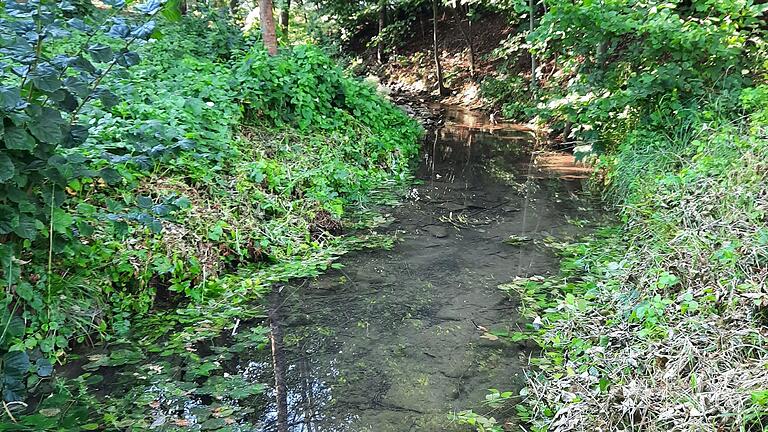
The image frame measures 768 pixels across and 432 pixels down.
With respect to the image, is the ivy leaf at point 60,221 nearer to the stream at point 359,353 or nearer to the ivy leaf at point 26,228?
the ivy leaf at point 26,228

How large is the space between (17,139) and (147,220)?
0.82 m

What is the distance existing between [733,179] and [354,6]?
23.0 meters

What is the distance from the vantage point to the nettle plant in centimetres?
282

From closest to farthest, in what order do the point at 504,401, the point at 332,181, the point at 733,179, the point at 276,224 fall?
the point at 504,401 → the point at 733,179 → the point at 276,224 → the point at 332,181

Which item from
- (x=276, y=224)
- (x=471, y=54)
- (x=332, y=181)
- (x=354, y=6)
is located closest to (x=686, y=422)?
(x=276, y=224)

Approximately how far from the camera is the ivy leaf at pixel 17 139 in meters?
2.81

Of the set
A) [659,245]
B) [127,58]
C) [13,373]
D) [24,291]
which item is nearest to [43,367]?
[13,373]

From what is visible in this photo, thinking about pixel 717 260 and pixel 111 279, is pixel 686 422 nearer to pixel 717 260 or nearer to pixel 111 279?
pixel 717 260

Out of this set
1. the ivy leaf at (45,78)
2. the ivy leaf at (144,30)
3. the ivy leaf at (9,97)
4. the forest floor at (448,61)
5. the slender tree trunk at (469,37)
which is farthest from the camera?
the slender tree trunk at (469,37)

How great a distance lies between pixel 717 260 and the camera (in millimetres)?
3305

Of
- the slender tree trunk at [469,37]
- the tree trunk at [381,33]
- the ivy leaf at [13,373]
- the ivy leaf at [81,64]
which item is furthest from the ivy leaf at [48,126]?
the tree trunk at [381,33]

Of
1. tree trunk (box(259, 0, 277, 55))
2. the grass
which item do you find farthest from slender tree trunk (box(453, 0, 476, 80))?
the grass

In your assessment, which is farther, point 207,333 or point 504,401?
point 207,333

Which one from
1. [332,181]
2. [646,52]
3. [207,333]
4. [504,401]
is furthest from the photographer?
[332,181]
